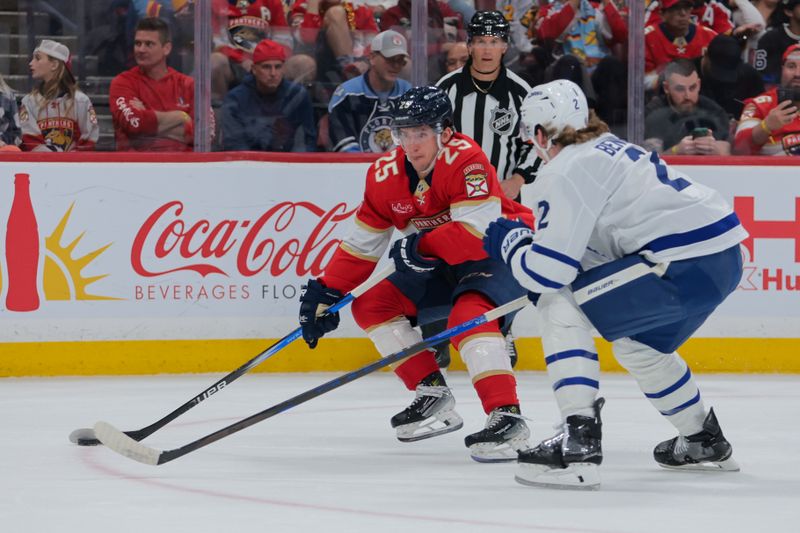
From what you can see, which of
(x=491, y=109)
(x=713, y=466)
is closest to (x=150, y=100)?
(x=491, y=109)

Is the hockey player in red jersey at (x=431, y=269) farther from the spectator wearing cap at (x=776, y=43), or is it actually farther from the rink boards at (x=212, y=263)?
the spectator wearing cap at (x=776, y=43)

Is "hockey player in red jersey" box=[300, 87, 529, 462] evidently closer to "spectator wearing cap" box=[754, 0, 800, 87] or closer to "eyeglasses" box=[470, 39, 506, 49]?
"eyeglasses" box=[470, 39, 506, 49]

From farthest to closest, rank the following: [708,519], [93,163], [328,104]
Answer: 1. [328,104]
2. [93,163]
3. [708,519]

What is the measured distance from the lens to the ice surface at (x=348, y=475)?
3.00 m

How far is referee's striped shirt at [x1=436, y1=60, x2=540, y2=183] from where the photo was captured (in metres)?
5.92

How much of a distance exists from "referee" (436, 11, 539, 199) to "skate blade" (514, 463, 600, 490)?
2.61 metres

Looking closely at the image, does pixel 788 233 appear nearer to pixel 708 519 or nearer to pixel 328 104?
pixel 328 104

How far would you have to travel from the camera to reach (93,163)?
5844 mm

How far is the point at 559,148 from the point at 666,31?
3.19 meters

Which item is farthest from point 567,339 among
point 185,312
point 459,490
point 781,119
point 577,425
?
point 781,119

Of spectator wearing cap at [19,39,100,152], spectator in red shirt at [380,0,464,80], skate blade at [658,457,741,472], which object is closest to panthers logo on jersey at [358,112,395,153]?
spectator in red shirt at [380,0,464,80]

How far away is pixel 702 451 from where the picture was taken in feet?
12.0

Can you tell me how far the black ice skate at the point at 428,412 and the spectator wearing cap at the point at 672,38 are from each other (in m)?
2.63

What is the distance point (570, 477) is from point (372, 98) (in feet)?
10.6
